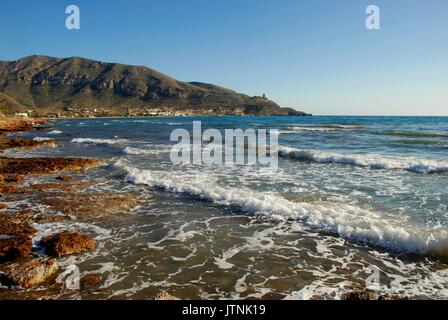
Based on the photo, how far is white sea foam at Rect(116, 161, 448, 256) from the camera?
8.10 m

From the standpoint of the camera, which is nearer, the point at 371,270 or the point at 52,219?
the point at 371,270

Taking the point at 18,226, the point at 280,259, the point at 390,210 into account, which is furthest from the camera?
the point at 390,210

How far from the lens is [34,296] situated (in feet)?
18.7

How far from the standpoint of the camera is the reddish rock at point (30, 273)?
6051 mm

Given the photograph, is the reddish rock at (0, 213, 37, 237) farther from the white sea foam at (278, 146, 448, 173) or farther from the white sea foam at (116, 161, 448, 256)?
the white sea foam at (278, 146, 448, 173)

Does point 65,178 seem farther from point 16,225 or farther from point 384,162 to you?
point 384,162

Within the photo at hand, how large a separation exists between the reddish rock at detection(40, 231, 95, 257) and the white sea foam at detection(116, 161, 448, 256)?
5.02 meters

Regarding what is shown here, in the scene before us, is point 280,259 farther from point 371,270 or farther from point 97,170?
point 97,170

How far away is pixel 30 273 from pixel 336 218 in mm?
7590

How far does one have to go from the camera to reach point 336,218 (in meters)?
9.73

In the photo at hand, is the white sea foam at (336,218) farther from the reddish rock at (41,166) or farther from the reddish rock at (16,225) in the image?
the reddish rock at (41,166)

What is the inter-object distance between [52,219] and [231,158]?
15.1 m

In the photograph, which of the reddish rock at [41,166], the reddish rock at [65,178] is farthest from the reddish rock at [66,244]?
the reddish rock at [41,166]
